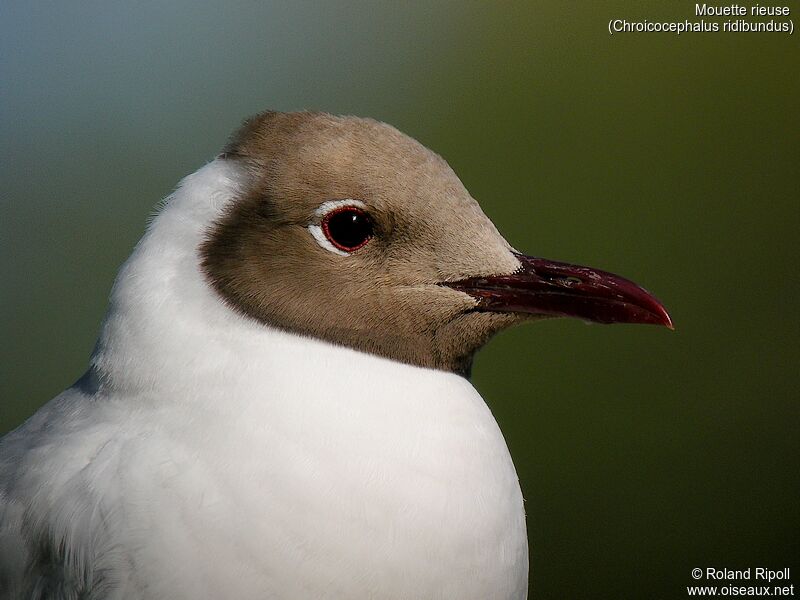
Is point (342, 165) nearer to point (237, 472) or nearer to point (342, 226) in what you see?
point (342, 226)

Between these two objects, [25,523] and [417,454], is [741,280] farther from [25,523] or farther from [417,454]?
[25,523]

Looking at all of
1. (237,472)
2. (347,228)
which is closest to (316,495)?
(237,472)

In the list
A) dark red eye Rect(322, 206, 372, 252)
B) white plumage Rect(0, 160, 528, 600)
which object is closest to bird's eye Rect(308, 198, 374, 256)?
dark red eye Rect(322, 206, 372, 252)

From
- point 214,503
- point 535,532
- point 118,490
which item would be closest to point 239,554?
point 214,503

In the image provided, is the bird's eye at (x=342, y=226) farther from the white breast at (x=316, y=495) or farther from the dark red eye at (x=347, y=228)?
the white breast at (x=316, y=495)

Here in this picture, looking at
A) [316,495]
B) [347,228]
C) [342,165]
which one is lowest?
[316,495]

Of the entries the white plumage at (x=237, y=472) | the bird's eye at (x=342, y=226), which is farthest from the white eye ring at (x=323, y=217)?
the white plumage at (x=237, y=472)
